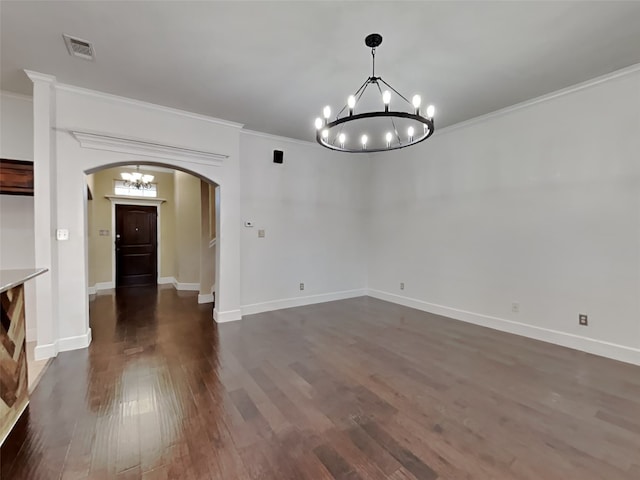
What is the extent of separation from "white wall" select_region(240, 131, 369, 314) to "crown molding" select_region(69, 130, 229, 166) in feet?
2.13

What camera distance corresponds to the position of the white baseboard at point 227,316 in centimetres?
445

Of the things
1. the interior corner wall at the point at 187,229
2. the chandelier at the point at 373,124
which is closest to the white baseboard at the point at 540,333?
the chandelier at the point at 373,124

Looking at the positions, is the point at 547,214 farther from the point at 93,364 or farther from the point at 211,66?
the point at 93,364

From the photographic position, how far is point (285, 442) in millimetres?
1903

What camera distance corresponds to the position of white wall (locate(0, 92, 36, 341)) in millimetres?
3453

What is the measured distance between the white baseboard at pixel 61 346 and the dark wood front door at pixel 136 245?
465cm

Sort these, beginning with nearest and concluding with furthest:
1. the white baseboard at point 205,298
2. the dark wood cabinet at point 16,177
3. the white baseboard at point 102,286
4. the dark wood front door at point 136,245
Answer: the dark wood cabinet at point 16,177 < the white baseboard at point 205,298 < the white baseboard at point 102,286 < the dark wood front door at point 136,245

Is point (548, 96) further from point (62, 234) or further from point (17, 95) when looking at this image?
point (17, 95)

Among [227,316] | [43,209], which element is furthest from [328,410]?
Answer: [43,209]

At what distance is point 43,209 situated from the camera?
318cm

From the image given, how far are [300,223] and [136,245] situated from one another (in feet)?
16.7

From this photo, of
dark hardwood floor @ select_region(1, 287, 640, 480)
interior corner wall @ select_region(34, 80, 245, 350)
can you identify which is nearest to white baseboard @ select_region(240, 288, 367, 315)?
dark hardwood floor @ select_region(1, 287, 640, 480)

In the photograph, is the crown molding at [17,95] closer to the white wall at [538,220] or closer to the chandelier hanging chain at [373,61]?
the chandelier hanging chain at [373,61]

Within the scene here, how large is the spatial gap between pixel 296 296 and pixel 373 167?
3087 mm
